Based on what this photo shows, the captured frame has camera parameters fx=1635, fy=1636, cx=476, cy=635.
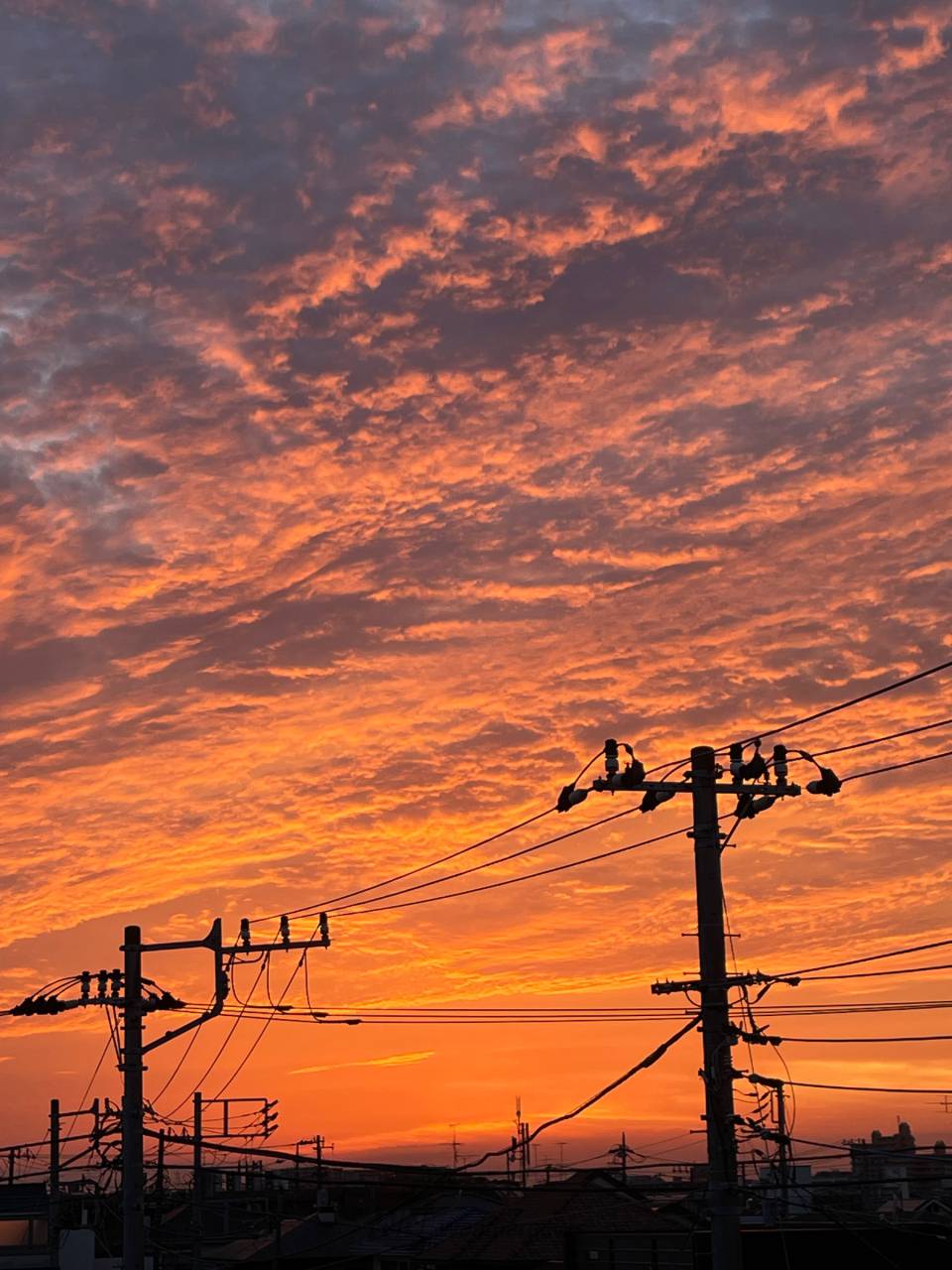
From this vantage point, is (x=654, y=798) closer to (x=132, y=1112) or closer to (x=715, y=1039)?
(x=715, y=1039)

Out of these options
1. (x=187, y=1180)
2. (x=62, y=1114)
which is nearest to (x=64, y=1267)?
(x=187, y=1180)

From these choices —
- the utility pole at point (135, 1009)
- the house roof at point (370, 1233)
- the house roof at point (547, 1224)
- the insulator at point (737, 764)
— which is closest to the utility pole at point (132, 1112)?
the utility pole at point (135, 1009)

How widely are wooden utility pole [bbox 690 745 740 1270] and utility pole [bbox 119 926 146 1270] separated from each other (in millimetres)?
16153

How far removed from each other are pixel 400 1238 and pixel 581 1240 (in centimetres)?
2090

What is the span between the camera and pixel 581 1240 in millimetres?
56656

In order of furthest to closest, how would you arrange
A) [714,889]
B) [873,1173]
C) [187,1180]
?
[873,1173] → [187,1180] → [714,889]

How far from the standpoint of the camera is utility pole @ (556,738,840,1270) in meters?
25.3

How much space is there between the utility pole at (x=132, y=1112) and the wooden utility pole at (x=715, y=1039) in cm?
1615

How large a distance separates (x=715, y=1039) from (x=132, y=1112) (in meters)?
17.0

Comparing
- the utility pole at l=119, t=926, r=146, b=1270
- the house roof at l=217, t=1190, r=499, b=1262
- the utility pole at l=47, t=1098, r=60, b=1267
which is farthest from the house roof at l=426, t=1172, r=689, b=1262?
the utility pole at l=119, t=926, r=146, b=1270

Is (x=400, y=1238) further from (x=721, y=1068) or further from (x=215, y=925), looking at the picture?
(x=721, y=1068)

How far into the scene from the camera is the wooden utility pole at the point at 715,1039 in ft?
82.7

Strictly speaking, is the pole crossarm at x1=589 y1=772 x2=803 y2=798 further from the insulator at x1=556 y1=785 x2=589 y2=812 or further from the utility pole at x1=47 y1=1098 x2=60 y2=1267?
the utility pole at x1=47 y1=1098 x2=60 y2=1267

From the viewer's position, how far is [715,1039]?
2594cm
